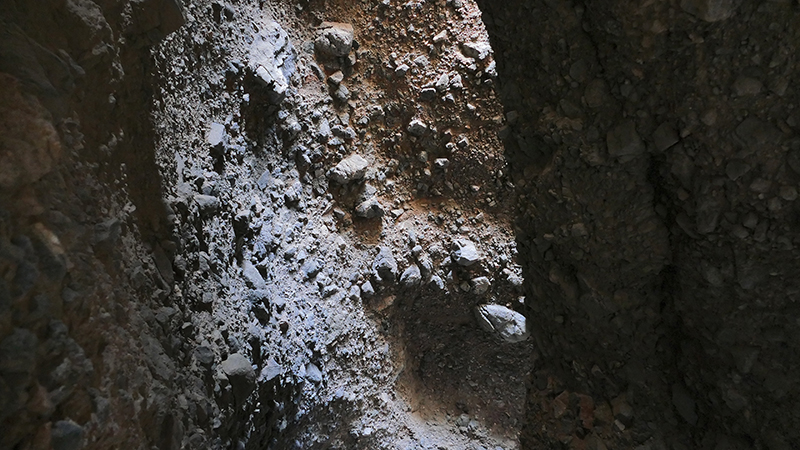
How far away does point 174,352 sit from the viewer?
1440 millimetres

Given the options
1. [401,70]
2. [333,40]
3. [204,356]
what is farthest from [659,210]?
[333,40]

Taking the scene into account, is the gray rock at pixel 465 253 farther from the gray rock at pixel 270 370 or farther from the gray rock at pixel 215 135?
the gray rock at pixel 215 135

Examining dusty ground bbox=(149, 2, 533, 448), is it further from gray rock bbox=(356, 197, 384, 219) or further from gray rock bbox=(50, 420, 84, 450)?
gray rock bbox=(50, 420, 84, 450)

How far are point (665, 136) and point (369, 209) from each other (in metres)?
2.19

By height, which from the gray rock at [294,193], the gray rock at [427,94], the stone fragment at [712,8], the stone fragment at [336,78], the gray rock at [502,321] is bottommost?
the stone fragment at [712,8]

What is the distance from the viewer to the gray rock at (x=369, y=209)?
3.10 meters

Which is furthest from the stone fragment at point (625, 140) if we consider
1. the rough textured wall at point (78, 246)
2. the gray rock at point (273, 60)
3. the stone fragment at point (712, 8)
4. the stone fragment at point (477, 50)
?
the stone fragment at point (477, 50)

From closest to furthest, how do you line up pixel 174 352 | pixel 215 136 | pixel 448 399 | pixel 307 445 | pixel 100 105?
1. pixel 100 105
2. pixel 174 352
3. pixel 215 136
4. pixel 307 445
5. pixel 448 399

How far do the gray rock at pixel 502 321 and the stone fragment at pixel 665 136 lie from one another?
2427mm

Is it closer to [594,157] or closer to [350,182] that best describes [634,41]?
[594,157]

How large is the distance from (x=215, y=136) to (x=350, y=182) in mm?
1060

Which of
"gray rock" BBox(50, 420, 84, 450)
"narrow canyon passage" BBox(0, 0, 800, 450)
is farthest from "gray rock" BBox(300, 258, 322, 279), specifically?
"gray rock" BBox(50, 420, 84, 450)

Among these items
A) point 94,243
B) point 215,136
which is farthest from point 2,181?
point 215,136

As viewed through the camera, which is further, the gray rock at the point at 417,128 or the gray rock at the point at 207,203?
the gray rock at the point at 417,128
